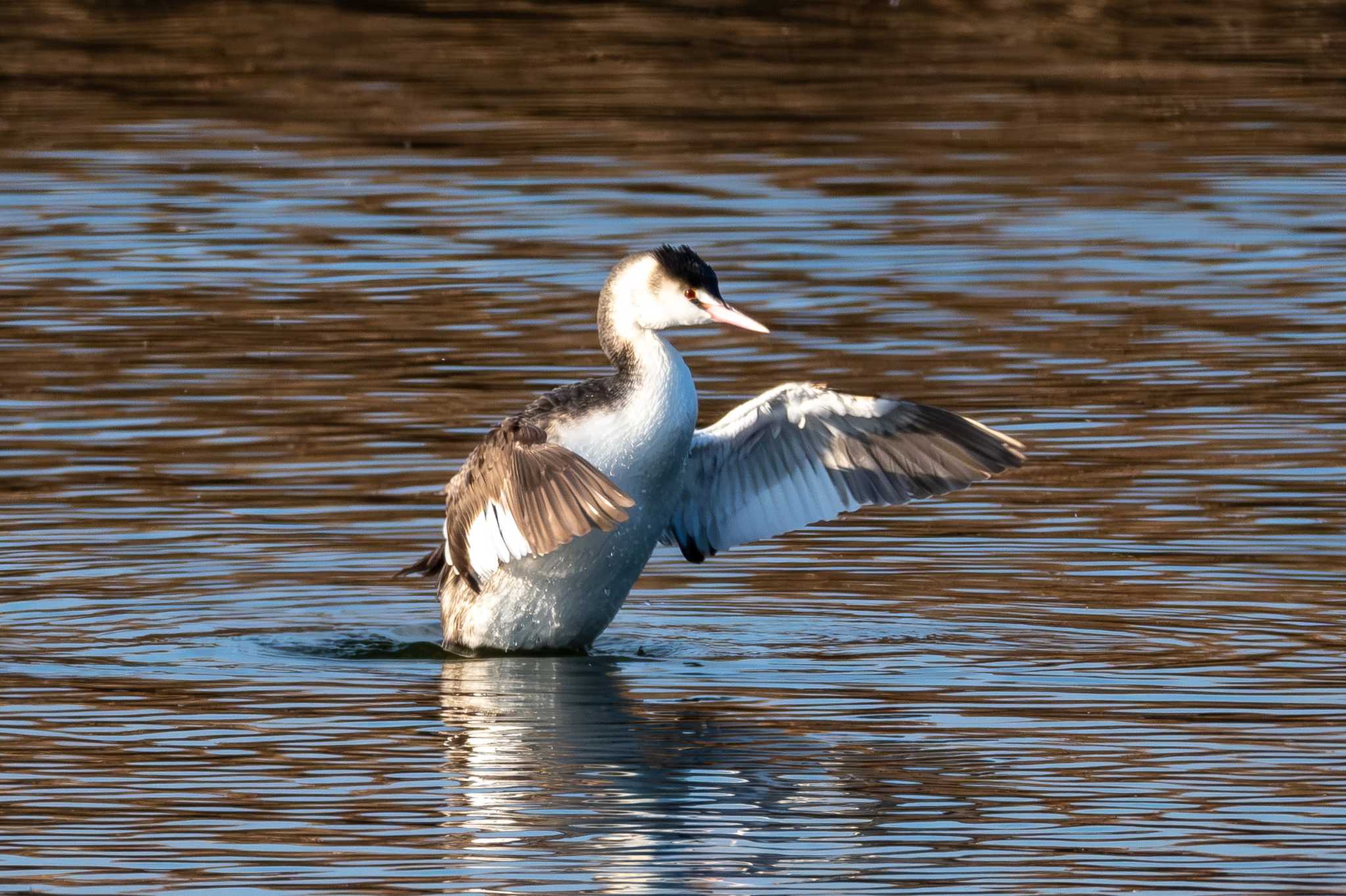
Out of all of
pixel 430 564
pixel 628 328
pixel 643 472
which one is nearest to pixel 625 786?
pixel 643 472

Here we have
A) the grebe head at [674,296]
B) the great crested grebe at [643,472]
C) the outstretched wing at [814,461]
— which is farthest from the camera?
the outstretched wing at [814,461]

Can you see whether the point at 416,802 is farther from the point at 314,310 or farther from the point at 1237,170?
the point at 1237,170

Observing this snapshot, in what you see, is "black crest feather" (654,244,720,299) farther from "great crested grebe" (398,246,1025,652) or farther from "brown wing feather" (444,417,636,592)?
"brown wing feather" (444,417,636,592)

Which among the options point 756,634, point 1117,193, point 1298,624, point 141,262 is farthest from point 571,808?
point 1117,193

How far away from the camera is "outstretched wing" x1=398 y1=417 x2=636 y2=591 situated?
921 cm

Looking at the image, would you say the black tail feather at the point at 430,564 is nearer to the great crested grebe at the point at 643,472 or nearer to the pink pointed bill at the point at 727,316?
the great crested grebe at the point at 643,472

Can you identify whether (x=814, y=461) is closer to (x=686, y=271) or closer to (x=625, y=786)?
(x=686, y=271)

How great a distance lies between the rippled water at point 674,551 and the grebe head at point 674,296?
45.4 inches

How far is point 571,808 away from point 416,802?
442mm

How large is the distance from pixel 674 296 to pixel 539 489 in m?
0.96

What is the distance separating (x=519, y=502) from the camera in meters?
9.39

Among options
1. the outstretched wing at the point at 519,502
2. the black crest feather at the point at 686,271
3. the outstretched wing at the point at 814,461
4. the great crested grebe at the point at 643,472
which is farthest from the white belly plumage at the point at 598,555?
the outstretched wing at the point at 814,461

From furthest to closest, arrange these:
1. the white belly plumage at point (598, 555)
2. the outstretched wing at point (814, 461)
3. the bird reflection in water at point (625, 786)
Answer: the outstretched wing at point (814, 461) < the white belly plumage at point (598, 555) < the bird reflection in water at point (625, 786)

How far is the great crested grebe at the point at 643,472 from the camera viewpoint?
376 inches
